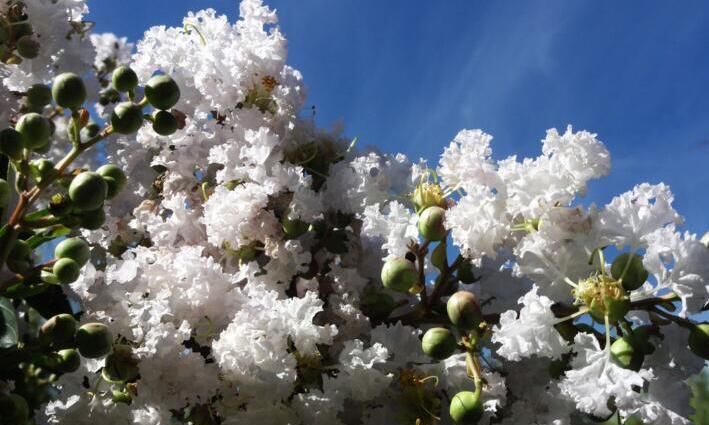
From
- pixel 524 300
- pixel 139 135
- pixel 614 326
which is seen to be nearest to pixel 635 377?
pixel 614 326

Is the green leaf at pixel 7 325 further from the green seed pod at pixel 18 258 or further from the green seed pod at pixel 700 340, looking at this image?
the green seed pod at pixel 700 340

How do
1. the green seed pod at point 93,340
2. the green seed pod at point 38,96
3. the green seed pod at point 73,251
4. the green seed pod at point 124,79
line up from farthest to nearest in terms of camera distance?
the green seed pod at point 38,96
the green seed pod at point 124,79
the green seed pod at point 73,251
the green seed pod at point 93,340

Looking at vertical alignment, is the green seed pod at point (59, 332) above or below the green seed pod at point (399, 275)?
below

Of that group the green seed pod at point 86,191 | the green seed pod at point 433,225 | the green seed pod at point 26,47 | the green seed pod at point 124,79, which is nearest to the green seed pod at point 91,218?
the green seed pod at point 86,191

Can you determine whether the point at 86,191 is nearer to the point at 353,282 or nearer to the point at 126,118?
the point at 126,118

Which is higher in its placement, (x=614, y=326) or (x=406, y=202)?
(x=406, y=202)

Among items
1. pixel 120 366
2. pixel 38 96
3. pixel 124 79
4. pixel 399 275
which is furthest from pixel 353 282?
pixel 38 96

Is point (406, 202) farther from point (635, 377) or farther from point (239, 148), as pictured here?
point (635, 377)
